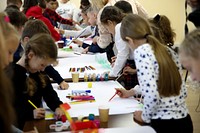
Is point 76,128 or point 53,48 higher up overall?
point 53,48

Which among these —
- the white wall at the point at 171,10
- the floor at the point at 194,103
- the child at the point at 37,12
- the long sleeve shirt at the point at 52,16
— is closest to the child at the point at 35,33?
the child at the point at 37,12

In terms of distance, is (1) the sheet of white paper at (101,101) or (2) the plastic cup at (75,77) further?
(2) the plastic cup at (75,77)

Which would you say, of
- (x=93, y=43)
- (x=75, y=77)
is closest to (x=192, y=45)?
(x=75, y=77)

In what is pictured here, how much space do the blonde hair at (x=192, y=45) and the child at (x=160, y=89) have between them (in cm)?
28

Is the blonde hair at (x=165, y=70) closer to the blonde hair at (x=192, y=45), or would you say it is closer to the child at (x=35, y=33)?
the blonde hair at (x=192, y=45)

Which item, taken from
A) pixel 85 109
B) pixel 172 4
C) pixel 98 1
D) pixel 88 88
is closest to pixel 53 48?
pixel 85 109

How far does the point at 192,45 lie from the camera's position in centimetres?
142

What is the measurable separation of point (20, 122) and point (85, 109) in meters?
0.39

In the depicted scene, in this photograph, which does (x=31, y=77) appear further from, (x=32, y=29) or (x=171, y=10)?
(x=171, y=10)

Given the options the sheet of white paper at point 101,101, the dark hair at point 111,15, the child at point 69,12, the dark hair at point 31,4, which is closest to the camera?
the sheet of white paper at point 101,101

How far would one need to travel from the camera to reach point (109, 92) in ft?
7.53

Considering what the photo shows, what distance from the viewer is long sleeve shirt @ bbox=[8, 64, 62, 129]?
1863 mm

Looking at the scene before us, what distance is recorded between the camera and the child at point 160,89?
1.70 meters

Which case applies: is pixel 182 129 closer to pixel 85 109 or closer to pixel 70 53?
pixel 85 109
